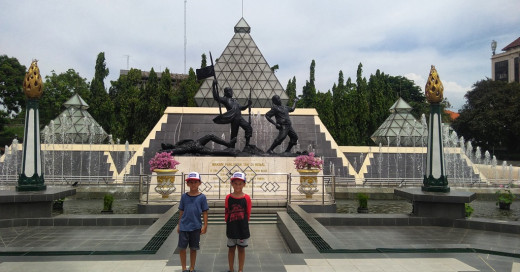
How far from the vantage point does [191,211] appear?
5508mm

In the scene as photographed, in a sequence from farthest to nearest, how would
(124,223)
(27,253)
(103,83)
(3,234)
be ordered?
(103,83)
(124,223)
(3,234)
(27,253)

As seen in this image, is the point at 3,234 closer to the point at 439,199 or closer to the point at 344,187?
the point at 439,199

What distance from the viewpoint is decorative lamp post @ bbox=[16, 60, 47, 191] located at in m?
9.92

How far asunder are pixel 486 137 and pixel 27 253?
48292 mm

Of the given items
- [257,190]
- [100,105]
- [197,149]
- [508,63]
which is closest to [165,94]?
[100,105]

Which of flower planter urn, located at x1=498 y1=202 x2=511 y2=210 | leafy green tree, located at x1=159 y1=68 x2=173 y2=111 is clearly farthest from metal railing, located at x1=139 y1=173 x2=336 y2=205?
leafy green tree, located at x1=159 y1=68 x2=173 y2=111

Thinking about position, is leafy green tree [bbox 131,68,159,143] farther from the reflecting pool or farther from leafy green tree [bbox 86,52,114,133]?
the reflecting pool

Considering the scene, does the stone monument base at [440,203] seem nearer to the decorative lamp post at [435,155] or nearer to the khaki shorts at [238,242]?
the decorative lamp post at [435,155]

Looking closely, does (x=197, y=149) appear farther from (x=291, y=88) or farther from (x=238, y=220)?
(x=291, y=88)

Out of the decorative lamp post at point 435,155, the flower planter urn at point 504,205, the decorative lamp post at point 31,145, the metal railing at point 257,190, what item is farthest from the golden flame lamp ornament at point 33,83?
the flower planter urn at point 504,205

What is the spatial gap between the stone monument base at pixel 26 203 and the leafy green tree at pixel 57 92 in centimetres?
3610

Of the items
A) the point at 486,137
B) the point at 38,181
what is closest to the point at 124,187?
the point at 38,181

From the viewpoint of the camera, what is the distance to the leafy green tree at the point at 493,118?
4272cm

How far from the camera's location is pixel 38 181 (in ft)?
33.1
